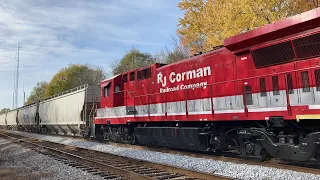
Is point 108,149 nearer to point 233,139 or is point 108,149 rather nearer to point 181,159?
point 181,159

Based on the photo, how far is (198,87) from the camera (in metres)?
10.5

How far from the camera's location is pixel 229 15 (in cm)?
1702

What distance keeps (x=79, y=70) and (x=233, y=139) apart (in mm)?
66750

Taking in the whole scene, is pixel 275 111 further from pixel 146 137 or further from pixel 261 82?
pixel 146 137

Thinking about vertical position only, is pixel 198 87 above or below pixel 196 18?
below

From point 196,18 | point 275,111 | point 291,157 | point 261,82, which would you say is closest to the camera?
point 291,157

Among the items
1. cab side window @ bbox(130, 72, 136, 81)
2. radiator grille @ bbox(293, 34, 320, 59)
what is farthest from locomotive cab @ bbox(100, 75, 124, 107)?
radiator grille @ bbox(293, 34, 320, 59)

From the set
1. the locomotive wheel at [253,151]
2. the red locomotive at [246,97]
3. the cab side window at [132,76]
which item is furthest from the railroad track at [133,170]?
the cab side window at [132,76]

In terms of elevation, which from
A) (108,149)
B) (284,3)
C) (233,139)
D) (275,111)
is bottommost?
(108,149)

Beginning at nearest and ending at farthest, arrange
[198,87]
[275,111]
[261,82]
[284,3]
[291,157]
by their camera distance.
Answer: [291,157] → [275,111] → [261,82] → [198,87] → [284,3]

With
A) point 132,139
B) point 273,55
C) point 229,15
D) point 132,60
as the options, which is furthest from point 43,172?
point 132,60

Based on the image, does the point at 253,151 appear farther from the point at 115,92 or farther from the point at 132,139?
the point at 115,92

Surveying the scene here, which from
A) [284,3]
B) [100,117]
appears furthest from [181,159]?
[284,3]

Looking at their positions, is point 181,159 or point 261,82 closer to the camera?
point 261,82
